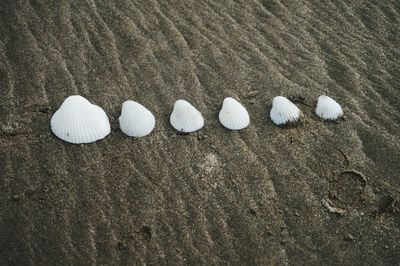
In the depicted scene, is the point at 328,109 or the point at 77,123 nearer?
the point at 77,123

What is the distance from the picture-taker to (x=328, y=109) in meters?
3.98

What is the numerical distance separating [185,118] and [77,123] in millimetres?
977

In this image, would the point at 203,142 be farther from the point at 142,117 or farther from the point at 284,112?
the point at 284,112

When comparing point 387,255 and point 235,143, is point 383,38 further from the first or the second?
point 387,255

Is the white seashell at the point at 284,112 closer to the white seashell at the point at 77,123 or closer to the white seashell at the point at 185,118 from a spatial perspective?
the white seashell at the point at 185,118

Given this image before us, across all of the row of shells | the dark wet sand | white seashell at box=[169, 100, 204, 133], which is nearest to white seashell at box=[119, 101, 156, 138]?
the row of shells

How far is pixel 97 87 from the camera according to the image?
13.5 feet

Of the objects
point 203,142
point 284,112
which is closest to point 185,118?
point 203,142

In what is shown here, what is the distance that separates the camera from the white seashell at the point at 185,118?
3795mm

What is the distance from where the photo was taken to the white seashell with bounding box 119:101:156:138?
372 cm

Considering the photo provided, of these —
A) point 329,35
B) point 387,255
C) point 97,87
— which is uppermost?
point 329,35

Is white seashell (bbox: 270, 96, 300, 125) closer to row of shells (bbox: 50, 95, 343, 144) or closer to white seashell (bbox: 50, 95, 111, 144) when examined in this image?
row of shells (bbox: 50, 95, 343, 144)

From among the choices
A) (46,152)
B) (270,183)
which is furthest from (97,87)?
(270,183)

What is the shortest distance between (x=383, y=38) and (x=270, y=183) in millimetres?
2641
